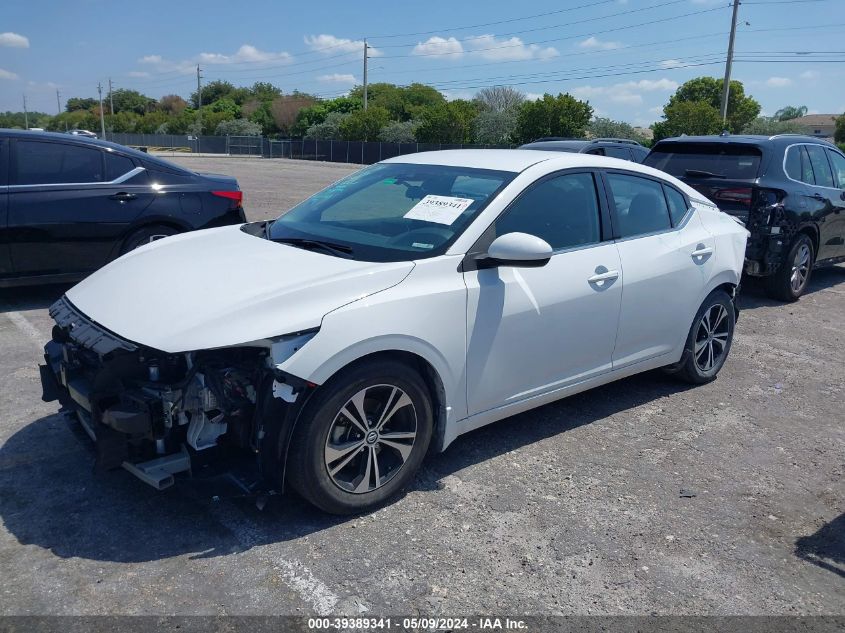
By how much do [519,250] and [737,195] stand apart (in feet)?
17.5

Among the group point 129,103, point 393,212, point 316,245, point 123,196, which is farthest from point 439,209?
point 129,103

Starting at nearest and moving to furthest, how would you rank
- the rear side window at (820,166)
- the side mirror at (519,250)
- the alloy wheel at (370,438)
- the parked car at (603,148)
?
the alloy wheel at (370,438)
the side mirror at (519,250)
the rear side window at (820,166)
the parked car at (603,148)

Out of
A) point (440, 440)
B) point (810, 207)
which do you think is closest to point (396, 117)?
point (810, 207)

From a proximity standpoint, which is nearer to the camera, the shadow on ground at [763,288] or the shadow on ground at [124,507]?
the shadow on ground at [124,507]

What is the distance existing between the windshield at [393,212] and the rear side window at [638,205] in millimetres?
973

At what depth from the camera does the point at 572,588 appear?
123 inches

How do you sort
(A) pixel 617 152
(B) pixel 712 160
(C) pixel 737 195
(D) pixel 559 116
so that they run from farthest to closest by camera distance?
1. (D) pixel 559 116
2. (A) pixel 617 152
3. (B) pixel 712 160
4. (C) pixel 737 195

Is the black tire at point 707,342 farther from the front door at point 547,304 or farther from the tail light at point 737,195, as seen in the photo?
the tail light at point 737,195

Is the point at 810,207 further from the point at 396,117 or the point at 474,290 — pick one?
the point at 396,117

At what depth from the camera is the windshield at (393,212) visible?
12.9 feet

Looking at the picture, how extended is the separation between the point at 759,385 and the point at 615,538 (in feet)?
9.56

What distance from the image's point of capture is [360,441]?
11.4ft

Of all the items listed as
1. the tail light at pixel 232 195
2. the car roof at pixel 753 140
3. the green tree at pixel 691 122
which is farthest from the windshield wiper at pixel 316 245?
the green tree at pixel 691 122

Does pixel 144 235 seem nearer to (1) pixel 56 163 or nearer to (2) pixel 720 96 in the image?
(1) pixel 56 163
